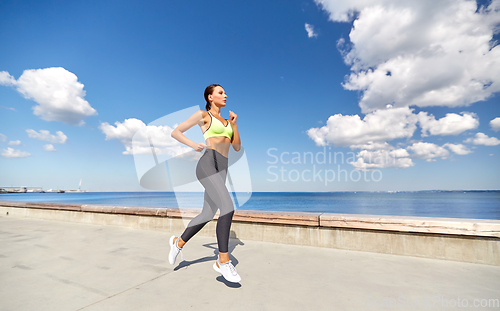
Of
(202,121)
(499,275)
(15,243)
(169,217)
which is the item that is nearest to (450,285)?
(499,275)

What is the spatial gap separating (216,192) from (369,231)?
2.37m

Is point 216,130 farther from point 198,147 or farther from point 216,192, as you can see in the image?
point 216,192

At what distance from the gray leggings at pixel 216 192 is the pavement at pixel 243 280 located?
51 cm

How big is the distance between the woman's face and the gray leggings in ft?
1.94

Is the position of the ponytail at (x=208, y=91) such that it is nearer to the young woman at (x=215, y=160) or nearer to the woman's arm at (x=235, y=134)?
the young woman at (x=215, y=160)

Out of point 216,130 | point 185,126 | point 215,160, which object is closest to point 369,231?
point 215,160

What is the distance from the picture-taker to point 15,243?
4.05m

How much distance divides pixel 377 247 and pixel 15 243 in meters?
5.96

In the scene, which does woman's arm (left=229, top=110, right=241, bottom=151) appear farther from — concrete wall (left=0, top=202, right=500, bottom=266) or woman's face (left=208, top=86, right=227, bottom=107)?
concrete wall (left=0, top=202, right=500, bottom=266)

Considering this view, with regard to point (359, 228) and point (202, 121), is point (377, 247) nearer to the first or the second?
point (359, 228)

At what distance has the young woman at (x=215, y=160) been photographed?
2.32 meters

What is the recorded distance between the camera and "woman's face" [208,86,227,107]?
8.91 feet

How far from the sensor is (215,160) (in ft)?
8.23

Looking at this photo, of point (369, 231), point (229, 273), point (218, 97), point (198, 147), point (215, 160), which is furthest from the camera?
point (369, 231)
